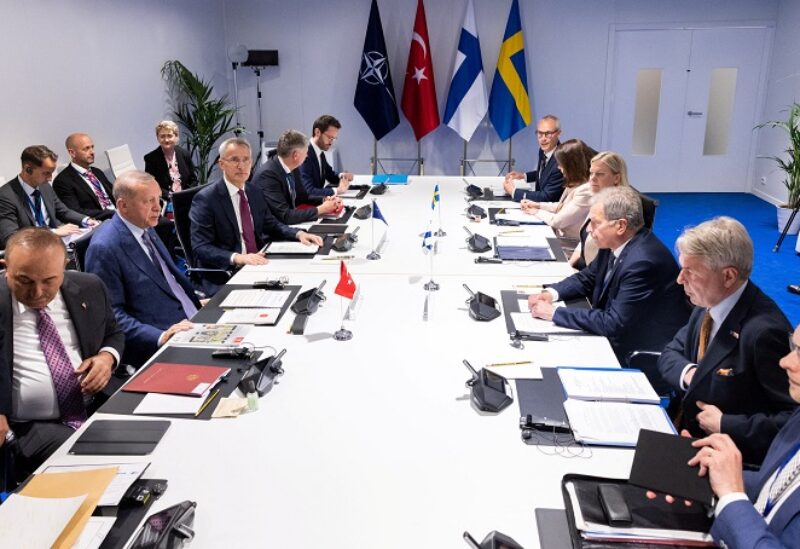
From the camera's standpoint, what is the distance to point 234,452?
1937 millimetres

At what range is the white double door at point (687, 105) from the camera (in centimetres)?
863

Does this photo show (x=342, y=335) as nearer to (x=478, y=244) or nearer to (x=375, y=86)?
(x=478, y=244)

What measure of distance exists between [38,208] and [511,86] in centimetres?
581

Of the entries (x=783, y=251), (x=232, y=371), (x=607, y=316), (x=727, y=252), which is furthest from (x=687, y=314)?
(x=783, y=251)

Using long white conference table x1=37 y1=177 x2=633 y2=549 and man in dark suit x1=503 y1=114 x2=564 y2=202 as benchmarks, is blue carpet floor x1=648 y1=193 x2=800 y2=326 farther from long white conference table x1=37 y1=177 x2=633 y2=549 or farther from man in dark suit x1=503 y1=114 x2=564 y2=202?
long white conference table x1=37 y1=177 x2=633 y2=549

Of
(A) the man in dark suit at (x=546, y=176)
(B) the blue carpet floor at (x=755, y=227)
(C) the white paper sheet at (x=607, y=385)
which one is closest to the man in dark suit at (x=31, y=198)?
(A) the man in dark suit at (x=546, y=176)

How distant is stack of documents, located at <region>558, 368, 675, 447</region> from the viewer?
6.52ft

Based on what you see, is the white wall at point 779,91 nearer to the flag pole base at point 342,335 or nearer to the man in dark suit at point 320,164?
the man in dark suit at point 320,164

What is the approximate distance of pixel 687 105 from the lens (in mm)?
8891

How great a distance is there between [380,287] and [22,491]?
194 cm

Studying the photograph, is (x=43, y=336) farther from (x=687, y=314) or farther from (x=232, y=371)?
(x=687, y=314)

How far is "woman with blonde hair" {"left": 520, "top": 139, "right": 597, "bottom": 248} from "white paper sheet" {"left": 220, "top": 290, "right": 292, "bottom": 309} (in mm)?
2097

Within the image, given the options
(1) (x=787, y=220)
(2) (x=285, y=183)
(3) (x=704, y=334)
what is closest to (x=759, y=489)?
(3) (x=704, y=334)

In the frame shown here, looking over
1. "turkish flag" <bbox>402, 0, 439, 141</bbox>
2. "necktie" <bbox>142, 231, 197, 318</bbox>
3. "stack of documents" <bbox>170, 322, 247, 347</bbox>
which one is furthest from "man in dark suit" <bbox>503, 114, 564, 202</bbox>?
"stack of documents" <bbox>170, 322, 247, 347</bbox>
